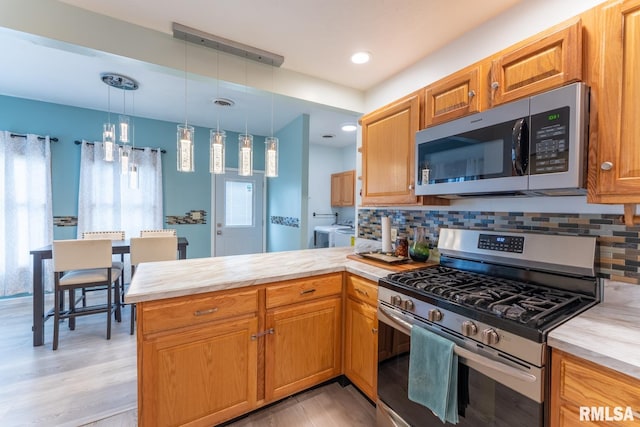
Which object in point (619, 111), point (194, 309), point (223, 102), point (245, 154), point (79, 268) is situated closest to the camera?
point (619, 111)

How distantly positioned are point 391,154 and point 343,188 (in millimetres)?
3156

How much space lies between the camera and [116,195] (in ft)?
13.1

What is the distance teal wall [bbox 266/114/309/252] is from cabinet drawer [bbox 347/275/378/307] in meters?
1.98

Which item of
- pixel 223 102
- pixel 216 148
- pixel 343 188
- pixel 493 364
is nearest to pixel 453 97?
pixel 493 364

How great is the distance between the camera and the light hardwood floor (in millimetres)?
1630

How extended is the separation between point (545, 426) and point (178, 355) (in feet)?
5.08

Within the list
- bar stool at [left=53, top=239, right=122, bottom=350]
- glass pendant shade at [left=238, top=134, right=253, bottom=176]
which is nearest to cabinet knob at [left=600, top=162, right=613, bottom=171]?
glass pendant shade at [left=238, top=134, right=253, bottom=176]

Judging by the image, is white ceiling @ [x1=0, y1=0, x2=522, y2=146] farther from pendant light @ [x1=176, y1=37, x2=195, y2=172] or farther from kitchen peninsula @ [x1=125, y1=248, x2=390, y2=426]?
kitchen peninsula @ [x1=125, y1=248, x2=390, y2=426]

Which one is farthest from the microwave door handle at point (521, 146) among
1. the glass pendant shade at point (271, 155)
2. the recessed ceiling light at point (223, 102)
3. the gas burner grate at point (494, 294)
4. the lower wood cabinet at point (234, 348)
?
the recessed ceiling light at point (223, 102)

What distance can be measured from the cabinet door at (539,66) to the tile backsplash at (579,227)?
2.11 ft

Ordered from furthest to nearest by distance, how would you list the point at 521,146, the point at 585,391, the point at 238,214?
1. the point at 238,214
2. the point at 521,146
3. the point at 585,391

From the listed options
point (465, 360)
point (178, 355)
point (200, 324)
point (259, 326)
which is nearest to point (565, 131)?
point (465, 360)

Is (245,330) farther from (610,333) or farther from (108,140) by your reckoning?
(108,140)

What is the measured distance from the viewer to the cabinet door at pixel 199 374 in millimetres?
1312
